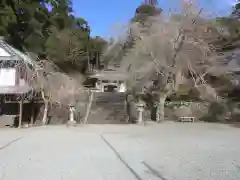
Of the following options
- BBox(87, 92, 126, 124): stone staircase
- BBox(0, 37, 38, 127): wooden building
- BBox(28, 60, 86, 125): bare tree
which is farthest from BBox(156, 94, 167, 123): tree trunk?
BBox(0, 37, 38, 127): wooden building

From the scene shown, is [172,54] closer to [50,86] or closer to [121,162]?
[50,86]

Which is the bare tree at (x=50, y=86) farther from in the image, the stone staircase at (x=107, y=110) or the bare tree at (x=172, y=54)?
the bare tree at (x=172, y=54)

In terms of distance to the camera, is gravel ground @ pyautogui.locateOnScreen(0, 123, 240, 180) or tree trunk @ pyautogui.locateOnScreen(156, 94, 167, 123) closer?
gravel ground @ pyautogui.locateOnScreen(0, 123, 240, 180)

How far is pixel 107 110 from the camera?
108 feet

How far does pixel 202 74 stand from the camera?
26812mm

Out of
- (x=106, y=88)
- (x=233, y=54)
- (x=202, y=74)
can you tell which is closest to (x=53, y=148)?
(x=202, y=74)

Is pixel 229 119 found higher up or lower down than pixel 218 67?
lower down

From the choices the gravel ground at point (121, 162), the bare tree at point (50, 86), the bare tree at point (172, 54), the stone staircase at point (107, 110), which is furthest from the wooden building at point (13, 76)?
the gravel ground at point (121, 162)

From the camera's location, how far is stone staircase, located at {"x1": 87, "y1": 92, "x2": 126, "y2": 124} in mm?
30266

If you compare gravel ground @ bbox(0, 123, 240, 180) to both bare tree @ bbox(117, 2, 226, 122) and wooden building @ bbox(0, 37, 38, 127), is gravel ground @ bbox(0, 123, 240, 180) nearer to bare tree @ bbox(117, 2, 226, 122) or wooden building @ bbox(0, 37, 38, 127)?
bare tree @ bbox(117, 2, 226, 122)

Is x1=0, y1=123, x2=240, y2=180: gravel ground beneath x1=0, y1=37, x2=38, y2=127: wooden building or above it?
beneath

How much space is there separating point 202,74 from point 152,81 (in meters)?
3.91

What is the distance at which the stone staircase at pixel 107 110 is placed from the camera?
99.3 feet

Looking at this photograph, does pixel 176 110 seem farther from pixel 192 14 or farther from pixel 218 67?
pixel 192 14
